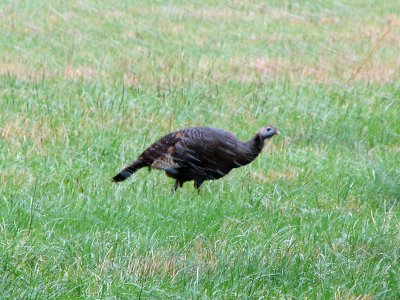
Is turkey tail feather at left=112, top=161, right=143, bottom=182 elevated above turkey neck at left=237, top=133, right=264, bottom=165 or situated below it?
below

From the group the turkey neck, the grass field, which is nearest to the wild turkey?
the turkey neck

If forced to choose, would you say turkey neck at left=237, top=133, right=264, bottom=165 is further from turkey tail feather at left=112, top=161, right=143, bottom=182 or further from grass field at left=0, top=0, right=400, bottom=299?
turkey tail feather at left=112, top=161, right=143, bottom=182

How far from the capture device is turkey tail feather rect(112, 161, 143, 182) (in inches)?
262

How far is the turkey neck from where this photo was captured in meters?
6.73

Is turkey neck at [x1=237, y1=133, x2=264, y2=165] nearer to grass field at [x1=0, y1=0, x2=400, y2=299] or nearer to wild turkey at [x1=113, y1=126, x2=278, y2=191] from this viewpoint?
wild turkey at [x1=113, y1=126, x2=278, y2=191]

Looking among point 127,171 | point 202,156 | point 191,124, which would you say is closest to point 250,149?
point 202,156

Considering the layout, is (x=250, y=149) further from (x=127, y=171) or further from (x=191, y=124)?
(x=191, y=124)

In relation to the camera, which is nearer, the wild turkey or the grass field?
the grass field

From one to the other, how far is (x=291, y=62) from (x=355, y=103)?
6.44 feet

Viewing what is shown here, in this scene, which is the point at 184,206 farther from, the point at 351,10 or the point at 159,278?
the point at 351,10

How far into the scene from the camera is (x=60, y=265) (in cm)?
502

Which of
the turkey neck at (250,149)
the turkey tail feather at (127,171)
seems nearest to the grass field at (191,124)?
the turkey tail feather at (127,171)

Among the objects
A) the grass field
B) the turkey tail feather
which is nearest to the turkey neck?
the grass field

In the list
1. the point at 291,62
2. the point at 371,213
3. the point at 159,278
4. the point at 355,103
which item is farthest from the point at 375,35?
the point at 159,278
